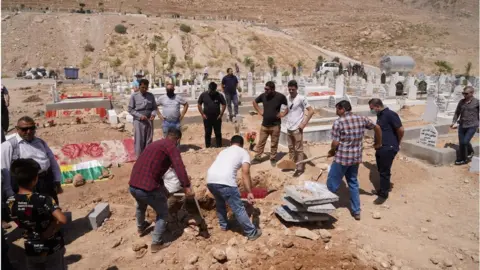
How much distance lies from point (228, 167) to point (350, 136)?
1.78 m

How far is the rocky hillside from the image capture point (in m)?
36.2

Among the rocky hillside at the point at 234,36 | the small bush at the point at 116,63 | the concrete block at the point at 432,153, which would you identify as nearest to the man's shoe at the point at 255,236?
the concrete block at the point at 432,153

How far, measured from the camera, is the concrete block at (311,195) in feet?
13.5

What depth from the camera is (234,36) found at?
42.9 m

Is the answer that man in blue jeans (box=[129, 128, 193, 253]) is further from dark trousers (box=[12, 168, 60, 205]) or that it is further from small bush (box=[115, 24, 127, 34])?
small bush (box=[115, 24, 127, 34])

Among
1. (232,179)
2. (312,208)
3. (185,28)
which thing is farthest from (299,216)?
(185,28)

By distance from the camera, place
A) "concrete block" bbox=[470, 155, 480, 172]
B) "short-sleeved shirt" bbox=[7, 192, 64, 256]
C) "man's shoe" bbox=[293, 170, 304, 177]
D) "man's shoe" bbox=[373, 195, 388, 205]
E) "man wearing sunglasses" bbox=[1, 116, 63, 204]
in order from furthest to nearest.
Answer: "concrete block" bbox=[470, 155, 480, 172] < "man's shoe" bbox=[293, 170, 304, 177] < "man's shoe" bbox=[373, 195, 388, 205] < "man wearing sunglasses" bbox=[1, 116, 63, 204] < "short-sleeved shirt" bbox=[7, 192, 64, 256]

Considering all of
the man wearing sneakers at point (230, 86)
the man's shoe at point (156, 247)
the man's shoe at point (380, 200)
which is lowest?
the man's shoe at point (156, 247)

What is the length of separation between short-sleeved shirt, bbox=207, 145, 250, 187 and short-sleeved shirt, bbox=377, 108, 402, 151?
96.3 inches

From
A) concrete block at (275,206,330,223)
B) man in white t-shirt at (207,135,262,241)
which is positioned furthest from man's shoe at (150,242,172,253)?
concrete block at (275,206,330,223)

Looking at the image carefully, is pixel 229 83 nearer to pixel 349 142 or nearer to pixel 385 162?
pixel 385 162

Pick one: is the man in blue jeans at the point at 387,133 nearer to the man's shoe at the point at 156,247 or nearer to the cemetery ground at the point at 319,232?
the cemetery ground at the point at 319,232

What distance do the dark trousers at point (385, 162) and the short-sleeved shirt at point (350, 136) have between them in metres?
0.73

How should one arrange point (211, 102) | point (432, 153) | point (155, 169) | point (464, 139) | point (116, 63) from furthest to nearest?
point (116, 63) < point (211, 102) < point (432, 153) < point (464, 139) < point (155, 169)
